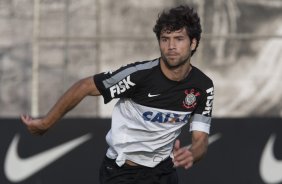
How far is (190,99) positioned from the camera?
17.5ft

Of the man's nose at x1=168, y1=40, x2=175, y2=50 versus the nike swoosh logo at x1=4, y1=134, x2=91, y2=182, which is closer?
the man's nose at x1=168, y1=40, x2=175, y2=50

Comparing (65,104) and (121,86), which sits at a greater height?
(121,86)

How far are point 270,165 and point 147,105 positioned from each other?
11.9 ft

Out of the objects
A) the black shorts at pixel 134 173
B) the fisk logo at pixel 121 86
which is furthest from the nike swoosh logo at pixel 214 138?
the fisk logo at pixel 121 86

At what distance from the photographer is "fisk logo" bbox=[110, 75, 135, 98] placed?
520 centimetres

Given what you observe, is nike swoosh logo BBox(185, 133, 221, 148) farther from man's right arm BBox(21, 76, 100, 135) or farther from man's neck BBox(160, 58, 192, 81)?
man's right arm BBox(21, 76, 100, 135)

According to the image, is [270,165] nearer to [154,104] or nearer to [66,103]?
[154,104]

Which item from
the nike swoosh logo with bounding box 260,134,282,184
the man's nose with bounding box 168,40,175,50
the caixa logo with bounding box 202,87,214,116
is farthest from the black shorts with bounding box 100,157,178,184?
the nike swoosh logo with bounding box 260,134,282,184

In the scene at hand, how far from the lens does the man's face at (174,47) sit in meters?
5.12

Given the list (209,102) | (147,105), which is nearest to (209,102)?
(209,102)

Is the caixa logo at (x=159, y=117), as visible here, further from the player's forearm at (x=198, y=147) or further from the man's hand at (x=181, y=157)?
the man's hand at (x=181, y=157)

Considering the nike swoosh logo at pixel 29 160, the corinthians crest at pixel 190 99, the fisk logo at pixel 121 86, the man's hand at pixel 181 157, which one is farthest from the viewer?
the nike swoosh logo at pixel 29 160

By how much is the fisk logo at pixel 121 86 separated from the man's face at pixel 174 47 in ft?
0.84

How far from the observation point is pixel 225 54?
9586 mm
